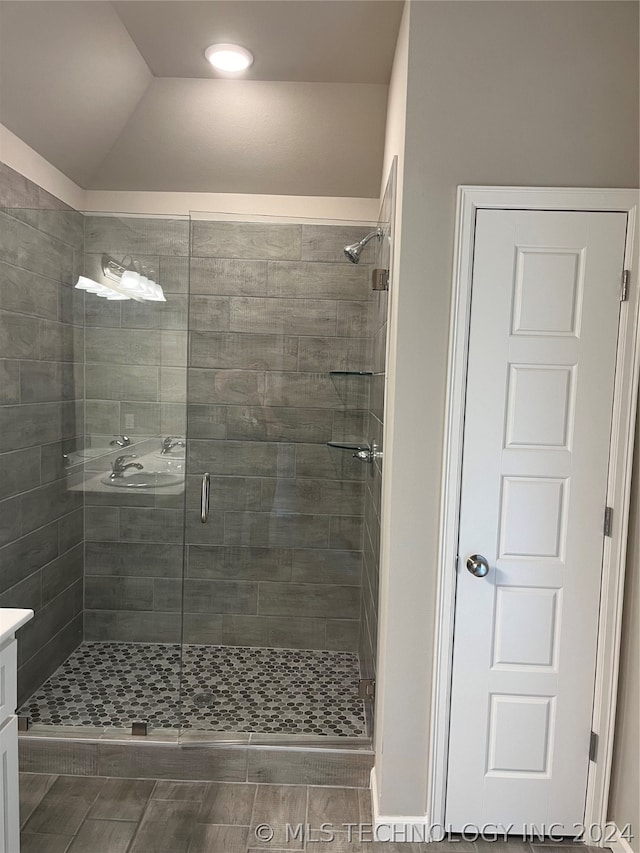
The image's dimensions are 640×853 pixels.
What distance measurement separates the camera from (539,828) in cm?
210

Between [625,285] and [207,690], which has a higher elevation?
[625,285]

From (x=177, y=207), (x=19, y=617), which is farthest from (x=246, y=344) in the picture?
(x=19, y=617)

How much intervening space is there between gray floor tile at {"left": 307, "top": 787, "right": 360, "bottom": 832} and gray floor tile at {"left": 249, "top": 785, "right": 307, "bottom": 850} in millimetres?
32

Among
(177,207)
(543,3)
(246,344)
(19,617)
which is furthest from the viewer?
(177,207)

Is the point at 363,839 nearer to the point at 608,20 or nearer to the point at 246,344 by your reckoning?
the point at 246,344

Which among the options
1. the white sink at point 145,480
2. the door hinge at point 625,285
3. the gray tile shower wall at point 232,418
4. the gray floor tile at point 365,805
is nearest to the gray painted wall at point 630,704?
the door hinge at point 625,285

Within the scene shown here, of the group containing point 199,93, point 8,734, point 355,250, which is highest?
point 199,93

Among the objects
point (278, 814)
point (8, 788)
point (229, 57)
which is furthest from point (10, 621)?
point (229, 57)

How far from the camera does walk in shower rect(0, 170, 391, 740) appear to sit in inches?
104

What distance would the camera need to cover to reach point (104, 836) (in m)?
2.06

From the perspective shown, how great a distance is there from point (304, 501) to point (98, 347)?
1166 millimetres

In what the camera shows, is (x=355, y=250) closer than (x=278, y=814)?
No

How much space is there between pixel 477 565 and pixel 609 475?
1.68 ft

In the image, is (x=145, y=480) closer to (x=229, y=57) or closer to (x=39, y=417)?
(x=39, y=417)
